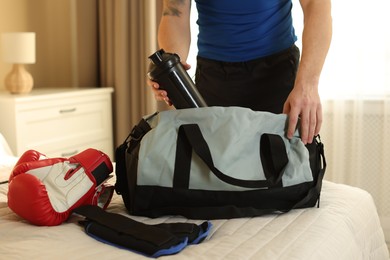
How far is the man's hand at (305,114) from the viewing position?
1.31 metres

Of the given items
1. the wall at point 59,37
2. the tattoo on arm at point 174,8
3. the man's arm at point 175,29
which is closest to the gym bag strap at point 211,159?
the man's arm at point 175,29

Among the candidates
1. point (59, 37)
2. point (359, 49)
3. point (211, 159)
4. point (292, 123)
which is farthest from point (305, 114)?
point (59, 37)

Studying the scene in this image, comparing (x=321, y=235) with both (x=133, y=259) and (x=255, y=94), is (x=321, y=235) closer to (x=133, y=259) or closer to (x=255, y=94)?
(x=133, y=259)

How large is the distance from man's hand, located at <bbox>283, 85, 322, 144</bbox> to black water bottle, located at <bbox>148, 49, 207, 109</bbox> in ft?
0.76

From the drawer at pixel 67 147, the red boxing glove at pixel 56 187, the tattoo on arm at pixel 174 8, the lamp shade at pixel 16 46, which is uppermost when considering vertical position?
the tattoo on arm at pixel 174 8

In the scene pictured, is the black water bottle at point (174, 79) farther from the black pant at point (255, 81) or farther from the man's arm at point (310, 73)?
the black pant at point (255, 81)

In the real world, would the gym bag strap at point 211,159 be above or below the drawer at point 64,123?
above

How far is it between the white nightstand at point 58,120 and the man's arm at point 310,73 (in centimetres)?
177

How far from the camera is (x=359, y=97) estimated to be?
115 inches

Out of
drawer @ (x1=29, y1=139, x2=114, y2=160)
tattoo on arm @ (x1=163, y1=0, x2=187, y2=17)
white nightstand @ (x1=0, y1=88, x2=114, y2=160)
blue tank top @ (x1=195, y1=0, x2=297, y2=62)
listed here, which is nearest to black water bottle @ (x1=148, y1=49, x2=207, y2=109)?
blue tank top @ (x1=195, y1=0, x2=297, y2=62)

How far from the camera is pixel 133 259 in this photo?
40.0 inches

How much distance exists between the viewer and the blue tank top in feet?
5.58

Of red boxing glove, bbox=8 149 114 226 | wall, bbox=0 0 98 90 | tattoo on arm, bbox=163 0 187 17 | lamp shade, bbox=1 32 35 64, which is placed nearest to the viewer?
red boxing glove, bbox=8 149 114 226

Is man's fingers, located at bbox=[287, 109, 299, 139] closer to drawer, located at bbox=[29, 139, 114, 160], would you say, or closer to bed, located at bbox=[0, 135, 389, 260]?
bed, located at bbox=[0, 135, 389, 260]
